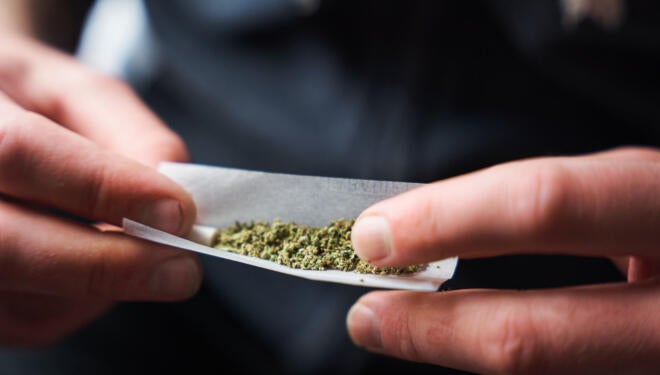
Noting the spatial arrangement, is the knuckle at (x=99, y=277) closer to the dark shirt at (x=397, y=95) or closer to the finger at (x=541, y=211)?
the finger at (x=541, y=211)

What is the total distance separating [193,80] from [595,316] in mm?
1396

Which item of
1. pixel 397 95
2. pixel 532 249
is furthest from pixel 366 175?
pixel 532 249

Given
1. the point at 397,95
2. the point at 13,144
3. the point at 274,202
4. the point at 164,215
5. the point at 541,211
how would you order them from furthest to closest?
the point at 397,95, the point at 274,202, the point at 164,215, the point at 13,144, the point at 541,211

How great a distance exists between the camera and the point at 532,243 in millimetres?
683

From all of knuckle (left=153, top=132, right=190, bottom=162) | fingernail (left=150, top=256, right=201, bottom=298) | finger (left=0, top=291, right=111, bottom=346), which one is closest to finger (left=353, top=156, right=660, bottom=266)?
fingernail (left=150, top=256, right=201, bottom=298)

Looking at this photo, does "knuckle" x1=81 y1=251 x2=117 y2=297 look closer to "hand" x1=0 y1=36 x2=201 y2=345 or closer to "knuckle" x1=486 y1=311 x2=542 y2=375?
"hand" x1=0 y1=36 x2=201 y2=345

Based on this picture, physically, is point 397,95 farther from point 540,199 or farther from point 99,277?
point 99,277

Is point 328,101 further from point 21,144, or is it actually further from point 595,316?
point 595,316

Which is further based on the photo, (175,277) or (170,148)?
(170,148)

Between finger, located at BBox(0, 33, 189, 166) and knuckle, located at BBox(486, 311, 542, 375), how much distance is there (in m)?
0.74

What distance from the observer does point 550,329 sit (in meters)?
0.73

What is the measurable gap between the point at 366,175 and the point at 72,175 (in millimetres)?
761

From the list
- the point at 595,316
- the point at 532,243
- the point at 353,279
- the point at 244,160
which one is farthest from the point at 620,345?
the point at 244,160

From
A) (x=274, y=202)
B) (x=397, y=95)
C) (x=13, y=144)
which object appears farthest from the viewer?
(x=397, y=95)
